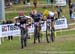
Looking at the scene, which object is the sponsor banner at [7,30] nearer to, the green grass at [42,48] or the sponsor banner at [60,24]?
the green grass at [42,48]

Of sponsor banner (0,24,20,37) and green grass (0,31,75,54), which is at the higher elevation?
sponsor banner (0,24,20,37)

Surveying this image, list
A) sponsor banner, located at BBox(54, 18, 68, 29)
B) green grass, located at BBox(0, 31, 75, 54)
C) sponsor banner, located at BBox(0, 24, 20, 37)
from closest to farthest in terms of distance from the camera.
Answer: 1. green grass, located at BBox(0, 31, 75, 54)
2. sponsor banner, located at BBox(0, 24, 20, 37)
3. sponsor banner, located at BBox(54, 18, 68, 29)

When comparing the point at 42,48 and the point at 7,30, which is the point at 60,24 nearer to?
the point at 7,30

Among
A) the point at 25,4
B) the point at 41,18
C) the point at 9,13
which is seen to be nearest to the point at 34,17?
the point at 41,18

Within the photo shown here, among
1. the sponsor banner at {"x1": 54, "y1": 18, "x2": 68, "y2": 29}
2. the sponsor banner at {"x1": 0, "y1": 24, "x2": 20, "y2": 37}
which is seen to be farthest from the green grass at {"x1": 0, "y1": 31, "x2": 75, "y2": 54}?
the sponsor banner at {"x1": 54, "y1": 18, "x2": 68, "y2": 29}

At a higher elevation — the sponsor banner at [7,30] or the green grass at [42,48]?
the sponsor banner at [7,30]

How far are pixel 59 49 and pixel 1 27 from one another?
4.96m

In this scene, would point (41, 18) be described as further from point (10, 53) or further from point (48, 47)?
point (10, 53)

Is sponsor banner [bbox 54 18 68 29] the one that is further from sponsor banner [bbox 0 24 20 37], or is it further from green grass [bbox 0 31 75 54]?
green grass [bbox 0 31 75 54]

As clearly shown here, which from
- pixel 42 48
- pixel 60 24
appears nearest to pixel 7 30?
pixel 42 48

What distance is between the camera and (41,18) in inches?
913

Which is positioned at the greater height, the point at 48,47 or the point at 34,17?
the point at 34,17

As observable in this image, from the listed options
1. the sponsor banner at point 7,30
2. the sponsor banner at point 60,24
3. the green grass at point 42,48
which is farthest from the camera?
the sponsor banner at point 60,24

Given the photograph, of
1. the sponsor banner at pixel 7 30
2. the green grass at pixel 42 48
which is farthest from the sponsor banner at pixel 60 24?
the green grass at pixel 42 48
